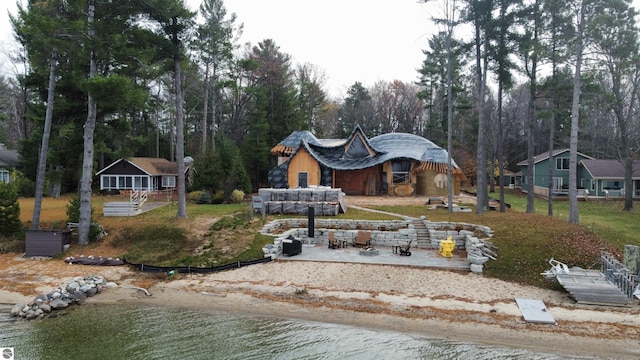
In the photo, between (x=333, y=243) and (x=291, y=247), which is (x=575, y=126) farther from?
(x=291, y=247)

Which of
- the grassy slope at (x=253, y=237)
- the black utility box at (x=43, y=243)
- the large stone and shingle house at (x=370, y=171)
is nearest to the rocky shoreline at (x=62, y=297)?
the grassy slope at (x=253, y=237)

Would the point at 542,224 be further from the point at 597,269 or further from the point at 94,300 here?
the point at 94,300

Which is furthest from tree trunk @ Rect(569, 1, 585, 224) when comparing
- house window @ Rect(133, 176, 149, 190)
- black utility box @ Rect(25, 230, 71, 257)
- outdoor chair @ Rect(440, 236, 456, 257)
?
house window @ Rect(133, 176, 149, 190)

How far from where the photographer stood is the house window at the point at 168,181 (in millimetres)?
35375

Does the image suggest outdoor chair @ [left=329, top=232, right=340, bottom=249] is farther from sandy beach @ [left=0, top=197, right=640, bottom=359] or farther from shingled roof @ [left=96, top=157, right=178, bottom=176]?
shingled roof @ [left=96, top=157, right=178, bottom=176]

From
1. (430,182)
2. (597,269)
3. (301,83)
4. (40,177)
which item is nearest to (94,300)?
(40,177)

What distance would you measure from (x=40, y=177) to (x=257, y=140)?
20882mm

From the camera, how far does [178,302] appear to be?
39.5 feet

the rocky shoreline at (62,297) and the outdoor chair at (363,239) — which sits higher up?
the outdoor chair at (363,239)

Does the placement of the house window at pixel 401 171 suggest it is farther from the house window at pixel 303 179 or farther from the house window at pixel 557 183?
the house window at pixel 557 183

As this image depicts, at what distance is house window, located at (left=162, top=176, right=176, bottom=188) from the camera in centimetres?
3538

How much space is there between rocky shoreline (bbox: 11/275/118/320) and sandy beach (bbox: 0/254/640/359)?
0.37 meters

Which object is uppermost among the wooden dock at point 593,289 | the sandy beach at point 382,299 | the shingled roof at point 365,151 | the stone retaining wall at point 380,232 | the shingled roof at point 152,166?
the shingled roof at point 365,151

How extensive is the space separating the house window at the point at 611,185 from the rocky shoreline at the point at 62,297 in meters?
41.0
